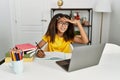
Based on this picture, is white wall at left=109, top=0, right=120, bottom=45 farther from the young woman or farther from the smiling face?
the smiling face

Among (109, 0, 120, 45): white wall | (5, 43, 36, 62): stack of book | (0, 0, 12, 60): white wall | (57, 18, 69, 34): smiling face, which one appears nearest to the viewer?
(5, 43, 36, 62): stack of book

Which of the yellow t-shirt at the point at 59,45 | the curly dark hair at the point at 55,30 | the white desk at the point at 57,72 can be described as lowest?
the white desk at the point at 57,72

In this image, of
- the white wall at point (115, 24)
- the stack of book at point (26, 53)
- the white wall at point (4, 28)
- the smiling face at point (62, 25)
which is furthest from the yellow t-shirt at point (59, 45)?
the white wall at point (4, 28)

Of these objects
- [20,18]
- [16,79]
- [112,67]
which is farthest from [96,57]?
[20,18]

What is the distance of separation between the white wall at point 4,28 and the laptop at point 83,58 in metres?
2.47

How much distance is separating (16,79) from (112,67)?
2.46 feet

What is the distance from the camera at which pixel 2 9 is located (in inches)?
139

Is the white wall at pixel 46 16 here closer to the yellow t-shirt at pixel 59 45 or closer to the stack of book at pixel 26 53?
the yellow t-shirt at pixel 59 45

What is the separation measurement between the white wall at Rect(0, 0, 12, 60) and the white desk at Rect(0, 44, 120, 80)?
7.62 feet

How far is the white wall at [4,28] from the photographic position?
3.52 metres

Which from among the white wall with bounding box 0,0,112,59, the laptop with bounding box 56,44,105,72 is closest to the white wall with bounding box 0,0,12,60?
the white wall with bounding box 0,0,112,59

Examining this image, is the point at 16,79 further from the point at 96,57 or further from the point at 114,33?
the point at 114,33

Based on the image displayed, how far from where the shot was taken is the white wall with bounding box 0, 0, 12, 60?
3520 millimetres

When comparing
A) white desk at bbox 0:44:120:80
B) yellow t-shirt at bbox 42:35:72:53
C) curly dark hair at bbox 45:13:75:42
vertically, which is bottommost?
white desk at bbox 0:44:120:80
